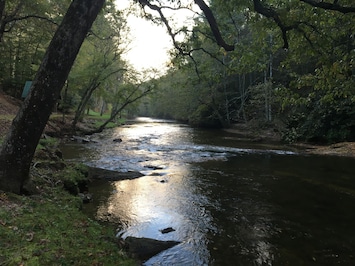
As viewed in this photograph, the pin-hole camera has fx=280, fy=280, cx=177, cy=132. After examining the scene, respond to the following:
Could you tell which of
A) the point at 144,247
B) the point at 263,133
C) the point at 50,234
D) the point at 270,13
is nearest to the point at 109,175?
the point at 144,247

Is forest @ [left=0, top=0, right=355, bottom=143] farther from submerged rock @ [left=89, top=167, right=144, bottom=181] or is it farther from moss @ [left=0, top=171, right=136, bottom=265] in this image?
moss @ [left=0, top=171, right=136, bottom=265]

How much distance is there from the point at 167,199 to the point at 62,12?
17605 mm

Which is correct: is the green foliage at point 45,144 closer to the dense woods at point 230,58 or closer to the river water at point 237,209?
the river water at point 237,209

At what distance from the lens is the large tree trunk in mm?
5234

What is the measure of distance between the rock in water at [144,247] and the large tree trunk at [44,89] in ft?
8.54

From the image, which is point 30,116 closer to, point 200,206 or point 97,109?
→ point 200,206

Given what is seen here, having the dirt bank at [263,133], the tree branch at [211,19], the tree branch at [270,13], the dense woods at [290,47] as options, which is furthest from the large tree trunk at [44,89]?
the dirt bank at [263,133]

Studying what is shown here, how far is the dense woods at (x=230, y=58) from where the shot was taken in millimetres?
6910

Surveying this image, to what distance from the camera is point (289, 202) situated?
8.55 meters

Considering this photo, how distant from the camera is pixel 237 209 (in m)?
7.91

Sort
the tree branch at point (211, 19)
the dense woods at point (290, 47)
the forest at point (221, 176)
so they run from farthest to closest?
the tree branch at point (211, 19), the dense woods at point (290, 47), the forest at point (221, 176)

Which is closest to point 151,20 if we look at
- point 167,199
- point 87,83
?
point 167,199

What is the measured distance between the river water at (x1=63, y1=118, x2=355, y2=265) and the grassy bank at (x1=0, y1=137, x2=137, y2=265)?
974mm

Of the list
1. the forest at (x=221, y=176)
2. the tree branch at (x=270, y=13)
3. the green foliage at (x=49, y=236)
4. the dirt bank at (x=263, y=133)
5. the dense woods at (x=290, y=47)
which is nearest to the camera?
the green foliage at (x=49, y=236)
